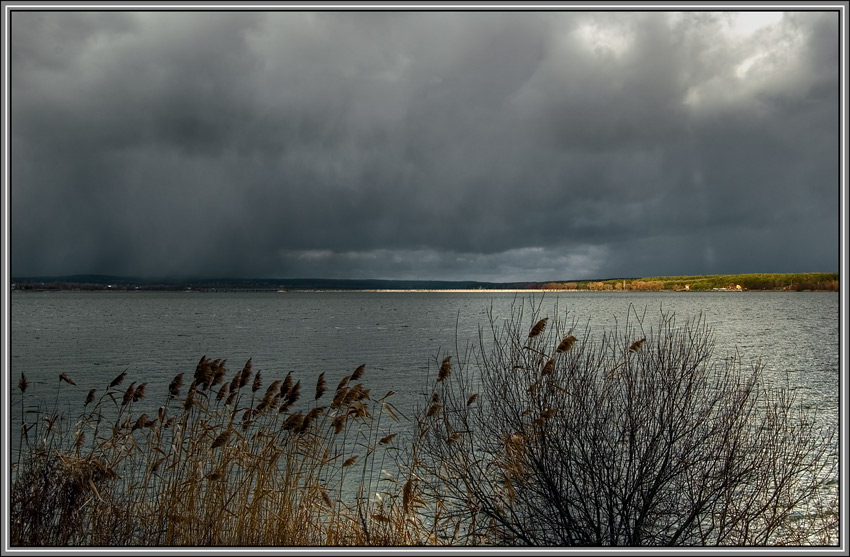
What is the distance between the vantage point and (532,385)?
A: 7.91m

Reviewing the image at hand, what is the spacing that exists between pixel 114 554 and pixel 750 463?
8579 millimetres

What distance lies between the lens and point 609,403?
8.34m

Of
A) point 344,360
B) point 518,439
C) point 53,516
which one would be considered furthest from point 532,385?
point 344,360

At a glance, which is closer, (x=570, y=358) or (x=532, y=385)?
(x=532, y=385)

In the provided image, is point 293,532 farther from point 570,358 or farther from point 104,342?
point 104,342

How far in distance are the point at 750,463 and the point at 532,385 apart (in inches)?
153

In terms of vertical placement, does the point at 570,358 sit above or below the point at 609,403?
above

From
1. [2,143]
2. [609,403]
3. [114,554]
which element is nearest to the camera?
[114,554]

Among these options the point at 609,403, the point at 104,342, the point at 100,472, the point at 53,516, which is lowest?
the point at 104,342

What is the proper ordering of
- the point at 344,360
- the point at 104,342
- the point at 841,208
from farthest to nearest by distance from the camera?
1. the point at 104,342
2. the point at 344,360
3. the point at 841,208

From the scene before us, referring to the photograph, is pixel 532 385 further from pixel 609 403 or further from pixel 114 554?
pixel 114 554

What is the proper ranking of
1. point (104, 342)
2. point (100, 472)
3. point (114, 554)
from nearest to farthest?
point (114, 554)
point (100, 472)
point (104, 342)

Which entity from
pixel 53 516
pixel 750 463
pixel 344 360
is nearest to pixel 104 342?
pixel 344 360

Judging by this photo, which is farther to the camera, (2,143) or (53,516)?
(53,516)
